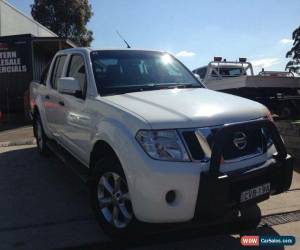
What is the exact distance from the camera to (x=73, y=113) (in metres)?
5.45

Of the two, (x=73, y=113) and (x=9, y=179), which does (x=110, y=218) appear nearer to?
(x=73, y=113)

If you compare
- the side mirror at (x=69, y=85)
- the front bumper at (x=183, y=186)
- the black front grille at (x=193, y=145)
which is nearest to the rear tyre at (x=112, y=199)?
the front bumper at (x=183, y=186)

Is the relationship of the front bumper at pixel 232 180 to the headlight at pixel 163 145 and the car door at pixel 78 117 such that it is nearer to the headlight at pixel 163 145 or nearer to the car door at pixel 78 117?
the headlight at pixel 163 145

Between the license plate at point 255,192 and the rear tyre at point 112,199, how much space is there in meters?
0.99

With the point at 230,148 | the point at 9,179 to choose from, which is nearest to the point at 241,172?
the point at 230,148

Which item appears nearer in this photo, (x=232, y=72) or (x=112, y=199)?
(x=112, y=199)

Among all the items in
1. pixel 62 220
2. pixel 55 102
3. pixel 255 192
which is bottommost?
pixel 62 220

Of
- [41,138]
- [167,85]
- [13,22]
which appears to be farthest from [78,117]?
[13,22]

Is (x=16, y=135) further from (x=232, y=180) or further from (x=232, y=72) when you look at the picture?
(x=232, y=180)

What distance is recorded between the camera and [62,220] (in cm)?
486

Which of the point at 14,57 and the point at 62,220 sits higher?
the point at 14,57

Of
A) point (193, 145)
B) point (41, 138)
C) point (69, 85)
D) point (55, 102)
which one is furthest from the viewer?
point (41, 138)

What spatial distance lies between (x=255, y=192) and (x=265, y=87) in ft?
36.1

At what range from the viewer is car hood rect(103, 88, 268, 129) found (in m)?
3.77
